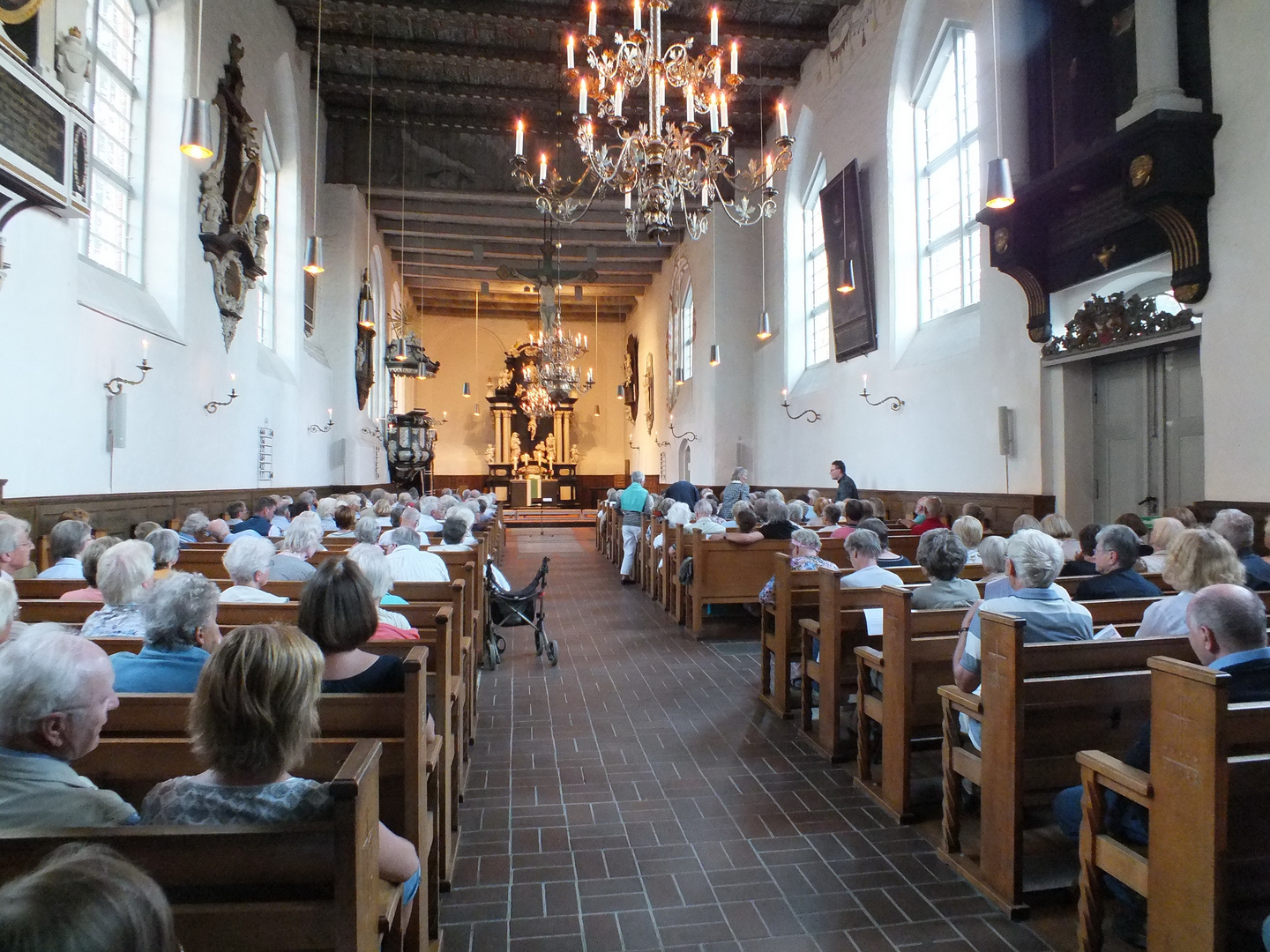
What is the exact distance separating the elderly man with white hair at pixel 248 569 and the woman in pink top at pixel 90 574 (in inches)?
18.9

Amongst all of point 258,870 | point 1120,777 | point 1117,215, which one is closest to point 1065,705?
point 1120,777

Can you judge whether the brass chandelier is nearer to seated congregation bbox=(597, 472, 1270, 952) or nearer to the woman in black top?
seated congregation bbox=(597, 472, 1270, 952)

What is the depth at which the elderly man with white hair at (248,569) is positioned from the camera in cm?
349

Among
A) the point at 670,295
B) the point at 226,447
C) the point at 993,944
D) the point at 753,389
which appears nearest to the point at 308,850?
the point at 993,944

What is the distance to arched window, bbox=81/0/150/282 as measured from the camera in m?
6.76

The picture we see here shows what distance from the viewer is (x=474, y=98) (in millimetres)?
12633

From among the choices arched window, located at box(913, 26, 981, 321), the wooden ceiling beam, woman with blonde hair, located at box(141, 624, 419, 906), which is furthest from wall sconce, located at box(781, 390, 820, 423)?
woman with blonde hair, located at box(141, 624, 419, 906)

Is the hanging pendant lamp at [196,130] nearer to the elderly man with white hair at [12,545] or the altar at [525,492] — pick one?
the elderly man with white hair at [12,545]

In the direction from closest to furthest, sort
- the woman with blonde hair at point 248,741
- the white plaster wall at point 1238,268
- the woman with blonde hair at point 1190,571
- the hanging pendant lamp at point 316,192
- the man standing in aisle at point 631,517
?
the woman with blonde hair at point 248,741 < the woman with blonde hair at point 1190,571 < the white plaster wall at point 1238,268 < the hanging pendant lamp at point 316,192 < the man standing in aisle at point 631,517

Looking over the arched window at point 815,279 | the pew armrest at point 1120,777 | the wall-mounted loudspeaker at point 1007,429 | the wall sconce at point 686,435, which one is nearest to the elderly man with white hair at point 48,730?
the pew armrest at point 1120,777

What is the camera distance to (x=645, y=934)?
8.08 ft

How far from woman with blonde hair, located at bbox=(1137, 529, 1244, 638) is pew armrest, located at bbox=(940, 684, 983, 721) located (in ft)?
2.21

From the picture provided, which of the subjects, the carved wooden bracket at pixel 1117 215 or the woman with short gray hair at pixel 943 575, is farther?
the carved wooden bracket at pixel 1117 215

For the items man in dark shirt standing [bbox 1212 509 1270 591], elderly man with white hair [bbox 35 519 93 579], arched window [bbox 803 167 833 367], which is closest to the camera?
man in dark shirt standing [bbox 1212 509 1270 591]
